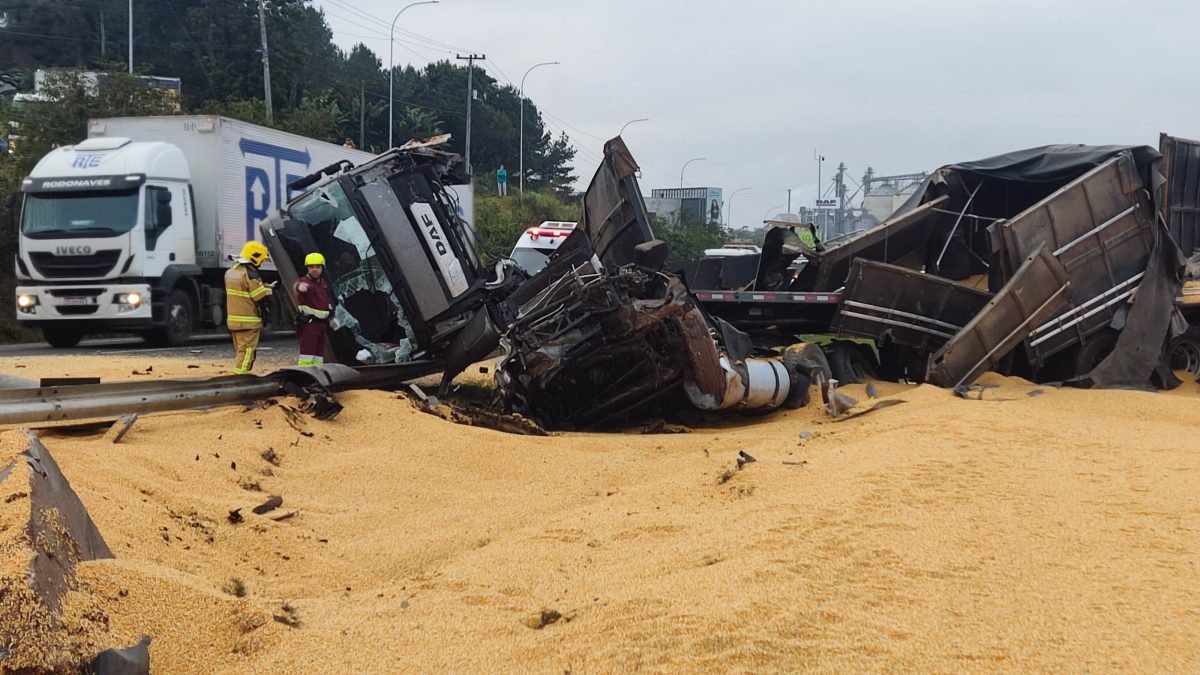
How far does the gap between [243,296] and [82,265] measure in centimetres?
592

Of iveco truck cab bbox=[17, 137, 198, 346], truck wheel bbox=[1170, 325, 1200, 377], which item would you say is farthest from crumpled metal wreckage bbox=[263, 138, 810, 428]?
iveco truck cab bbox=[17, 137, 198, 346]

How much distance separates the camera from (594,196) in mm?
10211

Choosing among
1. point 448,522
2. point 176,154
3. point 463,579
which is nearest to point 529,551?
point 463,579

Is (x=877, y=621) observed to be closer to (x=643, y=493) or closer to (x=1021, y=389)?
(x=643, y=493)

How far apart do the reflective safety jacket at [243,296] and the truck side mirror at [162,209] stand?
5.65m

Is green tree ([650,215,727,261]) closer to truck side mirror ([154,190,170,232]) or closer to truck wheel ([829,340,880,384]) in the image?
truck side mirror ([154,190,170,232])

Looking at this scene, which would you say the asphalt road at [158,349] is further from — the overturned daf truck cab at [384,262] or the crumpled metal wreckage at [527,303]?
the crumpled metal wreckage at [527,303]

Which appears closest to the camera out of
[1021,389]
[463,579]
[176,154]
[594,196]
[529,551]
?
[463,579]

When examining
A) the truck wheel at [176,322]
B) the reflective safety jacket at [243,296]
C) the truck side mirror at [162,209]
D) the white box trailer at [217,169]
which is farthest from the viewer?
the white box trailer at [217,169]

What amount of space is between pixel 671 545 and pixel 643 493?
113 centimetres

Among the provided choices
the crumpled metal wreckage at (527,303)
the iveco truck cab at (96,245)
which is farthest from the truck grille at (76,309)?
the crumpled metal wreckage at (527,303)

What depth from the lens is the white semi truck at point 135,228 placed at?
13.4 m

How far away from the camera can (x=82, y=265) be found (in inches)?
527

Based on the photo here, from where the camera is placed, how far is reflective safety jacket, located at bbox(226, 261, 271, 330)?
8906 mm
